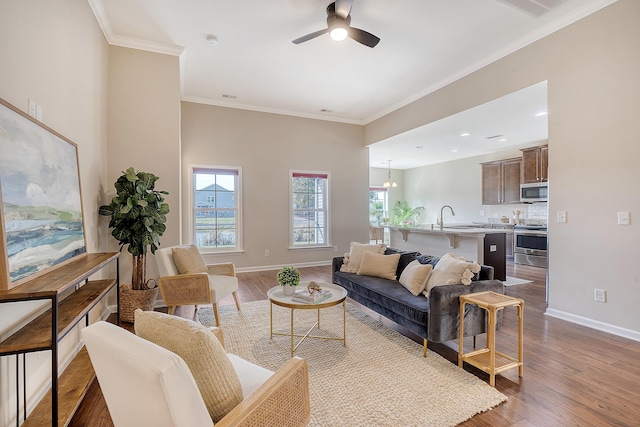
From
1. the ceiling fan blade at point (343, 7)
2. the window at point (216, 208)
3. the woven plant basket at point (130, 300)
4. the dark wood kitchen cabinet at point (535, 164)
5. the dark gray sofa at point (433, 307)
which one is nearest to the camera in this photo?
the dark gray sofa at point (433, 307)

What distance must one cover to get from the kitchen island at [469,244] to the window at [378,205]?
5.38 m

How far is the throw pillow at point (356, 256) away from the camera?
12.2ft

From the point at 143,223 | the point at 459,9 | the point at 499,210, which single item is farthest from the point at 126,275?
the point at 499,210

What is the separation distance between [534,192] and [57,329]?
808cm

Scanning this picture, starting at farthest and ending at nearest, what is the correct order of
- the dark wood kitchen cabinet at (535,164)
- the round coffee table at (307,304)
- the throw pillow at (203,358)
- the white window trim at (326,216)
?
the dark wood kitchen cabinet at (535,164) < the white window trim at (326,216) < the round coffee table at (307,304) < the throw pillow at (203,358)

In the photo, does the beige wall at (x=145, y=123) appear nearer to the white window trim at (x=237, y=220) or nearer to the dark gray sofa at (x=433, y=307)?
the white window trim at (x=237, y=220)

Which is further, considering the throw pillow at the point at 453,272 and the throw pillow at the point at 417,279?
the throw pillow at the point at 417,279

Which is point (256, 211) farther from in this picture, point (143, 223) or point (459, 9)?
point (459, 9)

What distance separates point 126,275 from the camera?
144 inches

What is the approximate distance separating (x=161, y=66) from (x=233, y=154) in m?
2.06

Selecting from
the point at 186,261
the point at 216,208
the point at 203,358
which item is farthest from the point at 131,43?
the point at 203,358

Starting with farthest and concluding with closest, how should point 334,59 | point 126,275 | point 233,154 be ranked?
point 233,154
point 334,59
point 126,275

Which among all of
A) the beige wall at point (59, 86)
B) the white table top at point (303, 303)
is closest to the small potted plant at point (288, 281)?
the white table top at point (303, 303)

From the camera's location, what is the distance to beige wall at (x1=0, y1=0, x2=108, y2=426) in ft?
5.35
